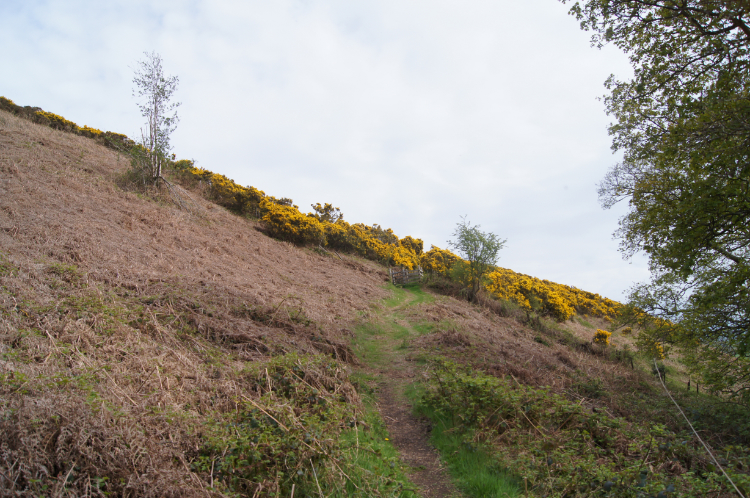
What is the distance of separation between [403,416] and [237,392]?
324cm

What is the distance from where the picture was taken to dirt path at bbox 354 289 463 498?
480cm

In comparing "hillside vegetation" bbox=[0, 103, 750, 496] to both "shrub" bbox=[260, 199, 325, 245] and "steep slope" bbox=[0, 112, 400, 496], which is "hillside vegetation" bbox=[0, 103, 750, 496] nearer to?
"steep slope" bbox=[0, 112, 400, 496]

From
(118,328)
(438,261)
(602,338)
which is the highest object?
(438,261)

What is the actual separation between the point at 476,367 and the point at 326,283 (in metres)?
10.5

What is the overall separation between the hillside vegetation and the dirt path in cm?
12

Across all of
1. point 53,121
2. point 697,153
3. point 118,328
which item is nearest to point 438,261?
point 697,153

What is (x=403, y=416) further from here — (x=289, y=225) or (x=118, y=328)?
(x=289, y=225)

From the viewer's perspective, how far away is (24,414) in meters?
3.11

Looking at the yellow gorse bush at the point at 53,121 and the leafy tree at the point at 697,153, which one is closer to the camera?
the leafy tree at the point at 697,153

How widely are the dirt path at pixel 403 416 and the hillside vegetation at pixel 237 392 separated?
12 centimetres

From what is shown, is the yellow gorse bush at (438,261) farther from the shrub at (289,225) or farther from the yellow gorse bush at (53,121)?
the yellow gorse bush at (53,121)

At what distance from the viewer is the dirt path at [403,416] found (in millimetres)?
4797

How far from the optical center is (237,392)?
5258mm

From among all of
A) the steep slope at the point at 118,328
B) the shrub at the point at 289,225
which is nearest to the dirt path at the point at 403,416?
the steep slope at the point at 118,328
